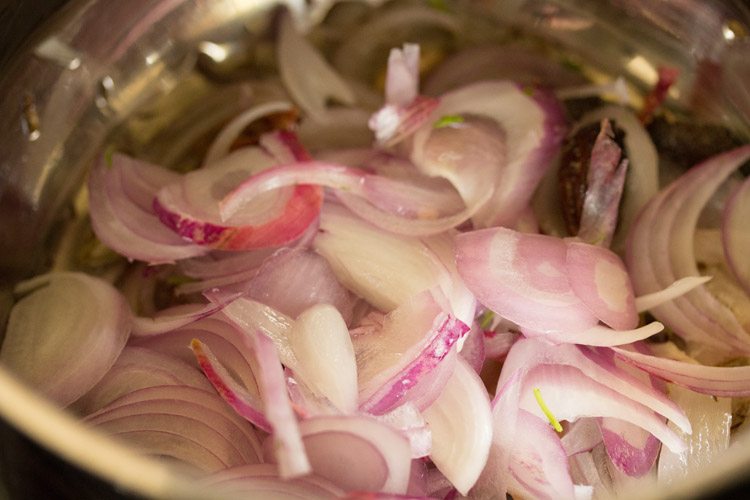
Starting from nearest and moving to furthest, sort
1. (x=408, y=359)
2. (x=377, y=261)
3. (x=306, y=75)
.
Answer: (x=408, y=359)
(x=377, y=261)
(x=306, y=75)

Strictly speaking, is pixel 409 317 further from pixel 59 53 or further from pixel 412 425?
pixel 59 53

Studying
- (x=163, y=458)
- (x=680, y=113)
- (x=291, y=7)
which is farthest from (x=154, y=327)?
(x=680, y=113)

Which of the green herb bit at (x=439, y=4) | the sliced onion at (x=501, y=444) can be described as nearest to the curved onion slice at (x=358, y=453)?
the sliced onion at (x=501, y=444)

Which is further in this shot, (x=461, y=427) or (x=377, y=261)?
(x=377, y=261)

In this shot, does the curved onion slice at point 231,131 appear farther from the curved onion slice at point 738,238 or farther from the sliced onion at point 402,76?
the curved onion slice at point 738,238

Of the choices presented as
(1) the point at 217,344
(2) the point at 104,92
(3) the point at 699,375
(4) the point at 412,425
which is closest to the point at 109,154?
(2) the point at 104,92

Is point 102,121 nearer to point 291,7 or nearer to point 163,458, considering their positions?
point 291,7
